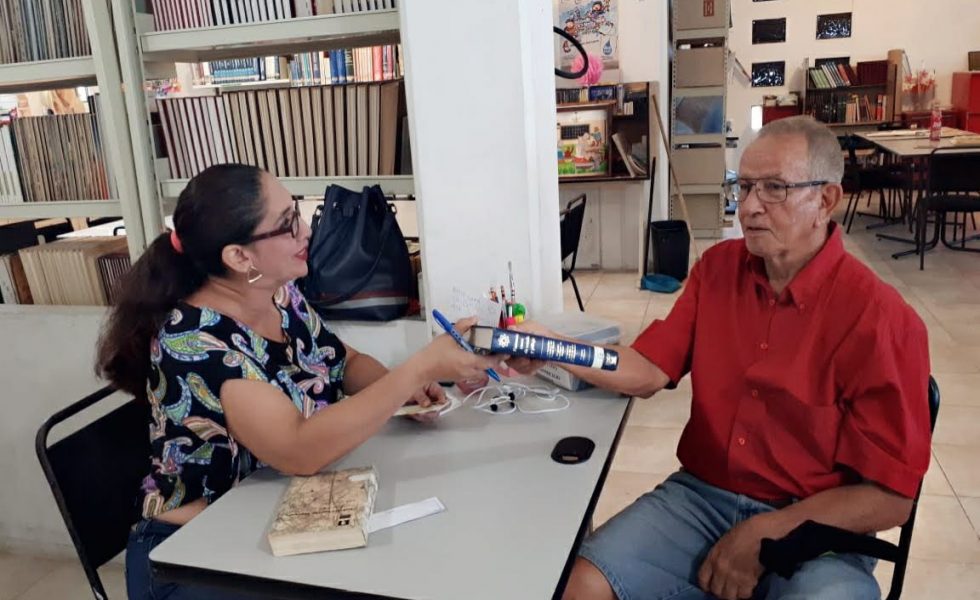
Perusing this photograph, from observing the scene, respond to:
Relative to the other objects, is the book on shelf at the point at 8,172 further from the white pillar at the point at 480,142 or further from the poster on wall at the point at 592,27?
the poster on wall at the point at 592,27

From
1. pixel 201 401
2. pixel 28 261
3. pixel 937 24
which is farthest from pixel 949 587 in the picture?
pixel 937 24

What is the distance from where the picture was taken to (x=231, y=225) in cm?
146

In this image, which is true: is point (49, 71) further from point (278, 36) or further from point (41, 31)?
point (278, 36)

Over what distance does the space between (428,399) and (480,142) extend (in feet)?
2.27

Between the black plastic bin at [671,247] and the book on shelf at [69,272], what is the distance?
3890 mm

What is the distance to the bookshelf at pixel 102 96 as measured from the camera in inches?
88.0

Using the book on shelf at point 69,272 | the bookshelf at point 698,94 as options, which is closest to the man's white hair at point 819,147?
the book on shelf at point 69,272

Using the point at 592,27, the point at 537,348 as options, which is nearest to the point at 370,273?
the point at 537,348

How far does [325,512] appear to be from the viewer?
122 centimetres

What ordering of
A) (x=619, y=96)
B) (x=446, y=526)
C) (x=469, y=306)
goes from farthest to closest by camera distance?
1. (x=619, y=96)
2. (x=469, y=306)
3. (x=446, y=526)

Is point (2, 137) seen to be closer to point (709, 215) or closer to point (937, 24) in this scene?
point (709, 215)

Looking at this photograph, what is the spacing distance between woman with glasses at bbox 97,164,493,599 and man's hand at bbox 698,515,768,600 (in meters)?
0.58

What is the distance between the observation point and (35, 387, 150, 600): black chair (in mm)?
1507

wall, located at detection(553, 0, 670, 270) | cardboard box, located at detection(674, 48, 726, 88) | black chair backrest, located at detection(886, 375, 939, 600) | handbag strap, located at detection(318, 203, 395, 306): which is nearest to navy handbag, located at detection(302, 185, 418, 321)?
handbag strap, located at detection(318, 203, 395, 306)
